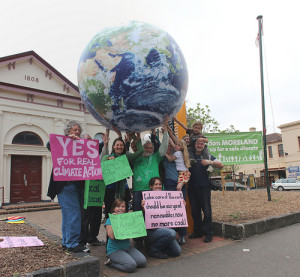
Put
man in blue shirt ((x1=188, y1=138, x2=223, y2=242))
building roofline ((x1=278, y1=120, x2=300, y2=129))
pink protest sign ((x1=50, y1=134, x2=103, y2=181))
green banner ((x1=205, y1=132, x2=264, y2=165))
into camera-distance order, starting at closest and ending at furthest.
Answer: pink protest sign ((x1=50, y1=134, x2=103, y2=181)) < man in blue shirt ((x1=188, y1=138, x2=223, y2=242)) < green banner ((x1=205, y1=132, x2=264, y2=165)) < building roofline ((x1=278, y1=120, x2=300, y2=129))

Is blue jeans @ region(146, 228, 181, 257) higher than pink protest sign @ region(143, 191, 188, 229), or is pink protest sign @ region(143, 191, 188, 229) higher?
pink protest sign @ region(143, 191, 188, 229)

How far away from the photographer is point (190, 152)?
4.68m

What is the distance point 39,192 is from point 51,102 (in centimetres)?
490

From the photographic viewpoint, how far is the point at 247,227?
15.2ft

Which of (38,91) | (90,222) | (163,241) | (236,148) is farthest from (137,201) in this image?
(38,91)

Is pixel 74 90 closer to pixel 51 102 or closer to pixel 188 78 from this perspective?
pixel 51 102

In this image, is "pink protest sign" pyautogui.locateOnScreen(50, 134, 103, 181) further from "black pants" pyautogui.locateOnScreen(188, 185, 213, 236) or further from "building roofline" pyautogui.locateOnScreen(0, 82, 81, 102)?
"building roofline" pyautogui.locateOnScreen(0, 82, 81, 102)

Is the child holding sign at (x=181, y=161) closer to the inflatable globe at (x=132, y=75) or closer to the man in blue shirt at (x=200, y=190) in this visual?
the man in blue shirt at (x=200, y=190)

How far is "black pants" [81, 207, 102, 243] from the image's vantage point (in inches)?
163

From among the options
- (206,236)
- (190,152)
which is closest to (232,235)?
(206,236)

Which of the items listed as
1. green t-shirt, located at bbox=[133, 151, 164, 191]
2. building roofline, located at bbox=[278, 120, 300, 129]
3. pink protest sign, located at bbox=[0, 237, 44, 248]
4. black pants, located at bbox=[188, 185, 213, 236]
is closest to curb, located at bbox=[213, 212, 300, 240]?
black pants, located at bbox=[188, 185, 213, 236]

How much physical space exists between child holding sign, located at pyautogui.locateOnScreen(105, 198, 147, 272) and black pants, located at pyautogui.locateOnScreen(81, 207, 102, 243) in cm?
93

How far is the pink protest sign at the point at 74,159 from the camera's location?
3467 millimetres

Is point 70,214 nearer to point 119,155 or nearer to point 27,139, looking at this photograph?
point 119,155
